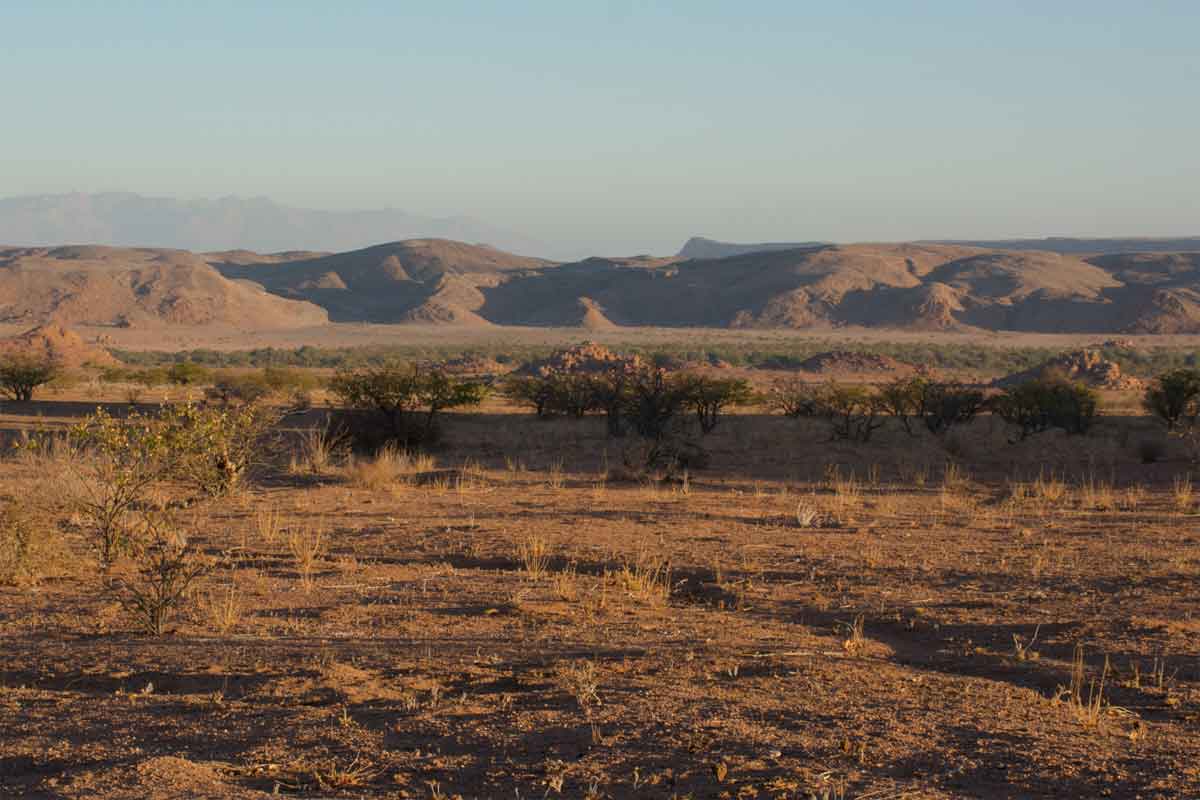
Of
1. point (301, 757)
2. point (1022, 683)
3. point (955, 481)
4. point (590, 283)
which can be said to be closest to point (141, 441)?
point (301, 757)

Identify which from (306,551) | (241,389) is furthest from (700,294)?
(306,551)

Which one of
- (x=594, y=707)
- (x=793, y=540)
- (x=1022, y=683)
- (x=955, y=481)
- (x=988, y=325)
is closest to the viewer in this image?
(x=594, y=707)

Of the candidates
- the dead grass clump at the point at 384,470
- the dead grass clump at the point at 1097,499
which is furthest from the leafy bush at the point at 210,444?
the dead grass clump at the point at 1097,499

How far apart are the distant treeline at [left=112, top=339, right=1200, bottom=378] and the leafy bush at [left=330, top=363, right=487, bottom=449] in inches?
1181

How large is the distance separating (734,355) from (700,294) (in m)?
47.8

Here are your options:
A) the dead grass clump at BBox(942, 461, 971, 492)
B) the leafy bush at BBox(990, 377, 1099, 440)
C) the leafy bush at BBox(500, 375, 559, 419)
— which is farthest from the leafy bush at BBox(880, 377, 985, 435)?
the leafy bush at BBox(500, 375, 559, 419)

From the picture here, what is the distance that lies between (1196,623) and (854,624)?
241 centimetres

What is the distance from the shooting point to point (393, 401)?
23.2m

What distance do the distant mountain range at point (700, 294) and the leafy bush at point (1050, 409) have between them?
7036 cm

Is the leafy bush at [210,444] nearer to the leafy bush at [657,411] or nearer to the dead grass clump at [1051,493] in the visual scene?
the leafy bush at [657,411]

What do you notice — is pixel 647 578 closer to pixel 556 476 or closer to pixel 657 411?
pixel 556 476

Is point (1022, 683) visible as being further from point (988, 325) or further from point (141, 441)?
point (988, 325)

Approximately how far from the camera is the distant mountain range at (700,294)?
101562 millimetres

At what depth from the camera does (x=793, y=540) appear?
13047mm
